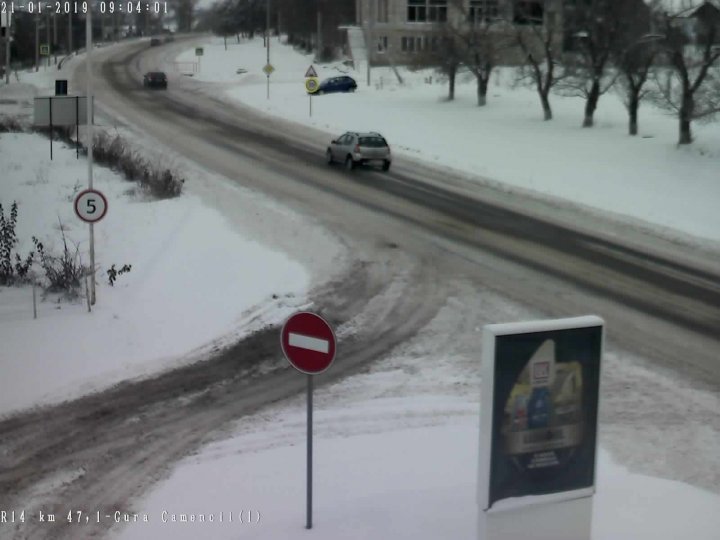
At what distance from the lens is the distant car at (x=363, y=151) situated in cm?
3306

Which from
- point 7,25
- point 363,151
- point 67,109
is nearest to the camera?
point 67,109

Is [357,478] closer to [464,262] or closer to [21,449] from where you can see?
[21,449]

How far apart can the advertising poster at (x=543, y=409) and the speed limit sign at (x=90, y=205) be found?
9301 millimetres

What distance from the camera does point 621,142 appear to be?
34125 mm

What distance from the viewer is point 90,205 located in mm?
15742

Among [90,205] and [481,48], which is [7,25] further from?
[90,205]

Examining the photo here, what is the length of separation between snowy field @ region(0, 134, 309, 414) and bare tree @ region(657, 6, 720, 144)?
40.7 feet

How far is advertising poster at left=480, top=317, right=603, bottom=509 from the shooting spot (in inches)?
313

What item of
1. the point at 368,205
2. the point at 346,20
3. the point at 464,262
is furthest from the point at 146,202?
the point at 346,20

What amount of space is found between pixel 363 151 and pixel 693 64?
32.4 ft

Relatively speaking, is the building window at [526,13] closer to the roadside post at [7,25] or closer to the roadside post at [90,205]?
the roadside post at [7,25]

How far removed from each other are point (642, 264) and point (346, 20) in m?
83.4

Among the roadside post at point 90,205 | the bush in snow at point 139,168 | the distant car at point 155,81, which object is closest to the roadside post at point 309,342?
the roadside post at point 90,205

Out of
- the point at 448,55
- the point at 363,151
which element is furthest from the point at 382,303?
the point at 448,55
